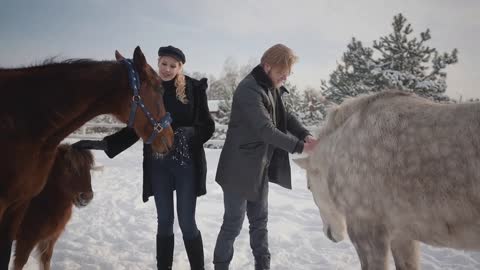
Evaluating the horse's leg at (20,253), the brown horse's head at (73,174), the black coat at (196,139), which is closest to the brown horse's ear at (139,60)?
the black coat at (196,139)

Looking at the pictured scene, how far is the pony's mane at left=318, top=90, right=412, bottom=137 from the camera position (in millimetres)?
2158

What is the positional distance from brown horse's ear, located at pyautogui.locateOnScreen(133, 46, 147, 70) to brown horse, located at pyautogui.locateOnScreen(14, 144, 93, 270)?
169 centimetres

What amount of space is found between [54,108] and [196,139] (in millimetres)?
1096

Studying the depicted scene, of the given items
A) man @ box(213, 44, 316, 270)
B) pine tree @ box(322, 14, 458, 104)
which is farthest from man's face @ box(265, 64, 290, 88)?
pine tree @ box(322, 14, 458, 104)

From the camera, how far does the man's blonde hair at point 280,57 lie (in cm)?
267

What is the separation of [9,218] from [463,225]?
2.88m

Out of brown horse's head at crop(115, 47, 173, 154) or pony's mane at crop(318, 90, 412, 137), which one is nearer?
pony's mane at crop(318, 90, 412, 137)

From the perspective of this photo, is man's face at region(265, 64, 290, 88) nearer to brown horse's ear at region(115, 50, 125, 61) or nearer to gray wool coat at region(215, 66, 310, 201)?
gray wool coat at region(215, 66, 310, 201)

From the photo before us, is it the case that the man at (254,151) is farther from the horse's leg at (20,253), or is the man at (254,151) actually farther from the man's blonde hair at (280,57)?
the horse's leg at (20,253)

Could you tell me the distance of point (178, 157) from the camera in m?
2.77

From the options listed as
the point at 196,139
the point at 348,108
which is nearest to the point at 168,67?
the point at 196,139

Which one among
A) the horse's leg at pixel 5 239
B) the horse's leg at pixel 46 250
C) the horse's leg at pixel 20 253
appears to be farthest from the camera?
the horse's leg at pixel 46 250

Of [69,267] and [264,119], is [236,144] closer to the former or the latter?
[264,119]

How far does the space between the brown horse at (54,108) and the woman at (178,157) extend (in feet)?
1.31
